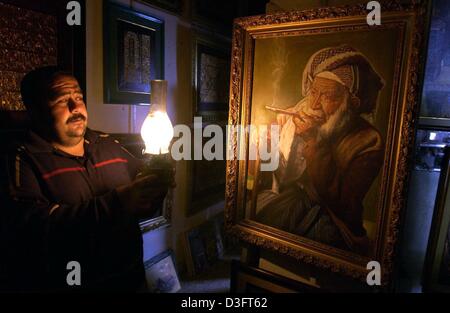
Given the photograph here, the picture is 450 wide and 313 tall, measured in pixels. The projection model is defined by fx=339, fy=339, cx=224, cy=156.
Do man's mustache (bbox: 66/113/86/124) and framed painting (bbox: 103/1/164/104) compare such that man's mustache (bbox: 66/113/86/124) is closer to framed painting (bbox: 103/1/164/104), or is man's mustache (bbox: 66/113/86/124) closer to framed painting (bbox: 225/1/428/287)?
framed painting (bbox: 103/1/164/104)

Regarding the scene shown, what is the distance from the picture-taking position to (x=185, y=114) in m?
2.35

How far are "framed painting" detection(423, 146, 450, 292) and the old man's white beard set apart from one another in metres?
0.64

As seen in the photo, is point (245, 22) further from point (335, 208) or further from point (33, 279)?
point (33, 279)

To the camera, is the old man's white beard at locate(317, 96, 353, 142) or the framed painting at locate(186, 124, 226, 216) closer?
the old man's white beard at locate(317, 96, 353, 142)

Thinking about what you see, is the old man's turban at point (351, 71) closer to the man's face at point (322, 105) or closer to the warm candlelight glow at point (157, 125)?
the man's face at point (322, 105)

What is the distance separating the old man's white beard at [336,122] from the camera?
4.99 ft

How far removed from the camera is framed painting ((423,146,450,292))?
1727 mm

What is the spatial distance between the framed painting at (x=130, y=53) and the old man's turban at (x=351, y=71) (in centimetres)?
93

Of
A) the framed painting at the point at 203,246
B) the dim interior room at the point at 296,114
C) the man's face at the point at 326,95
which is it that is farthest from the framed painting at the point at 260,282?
the man's face at the point at 326,95

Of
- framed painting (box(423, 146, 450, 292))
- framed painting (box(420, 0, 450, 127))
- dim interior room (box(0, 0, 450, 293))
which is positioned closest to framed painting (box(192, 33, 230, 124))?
dim interior room (box(0, 0, 450, 293))

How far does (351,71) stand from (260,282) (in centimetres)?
112

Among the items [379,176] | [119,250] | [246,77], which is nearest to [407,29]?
→ [379,176]

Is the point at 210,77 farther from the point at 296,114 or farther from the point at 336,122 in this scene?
the point at 336,122

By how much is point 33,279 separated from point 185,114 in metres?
1.36
